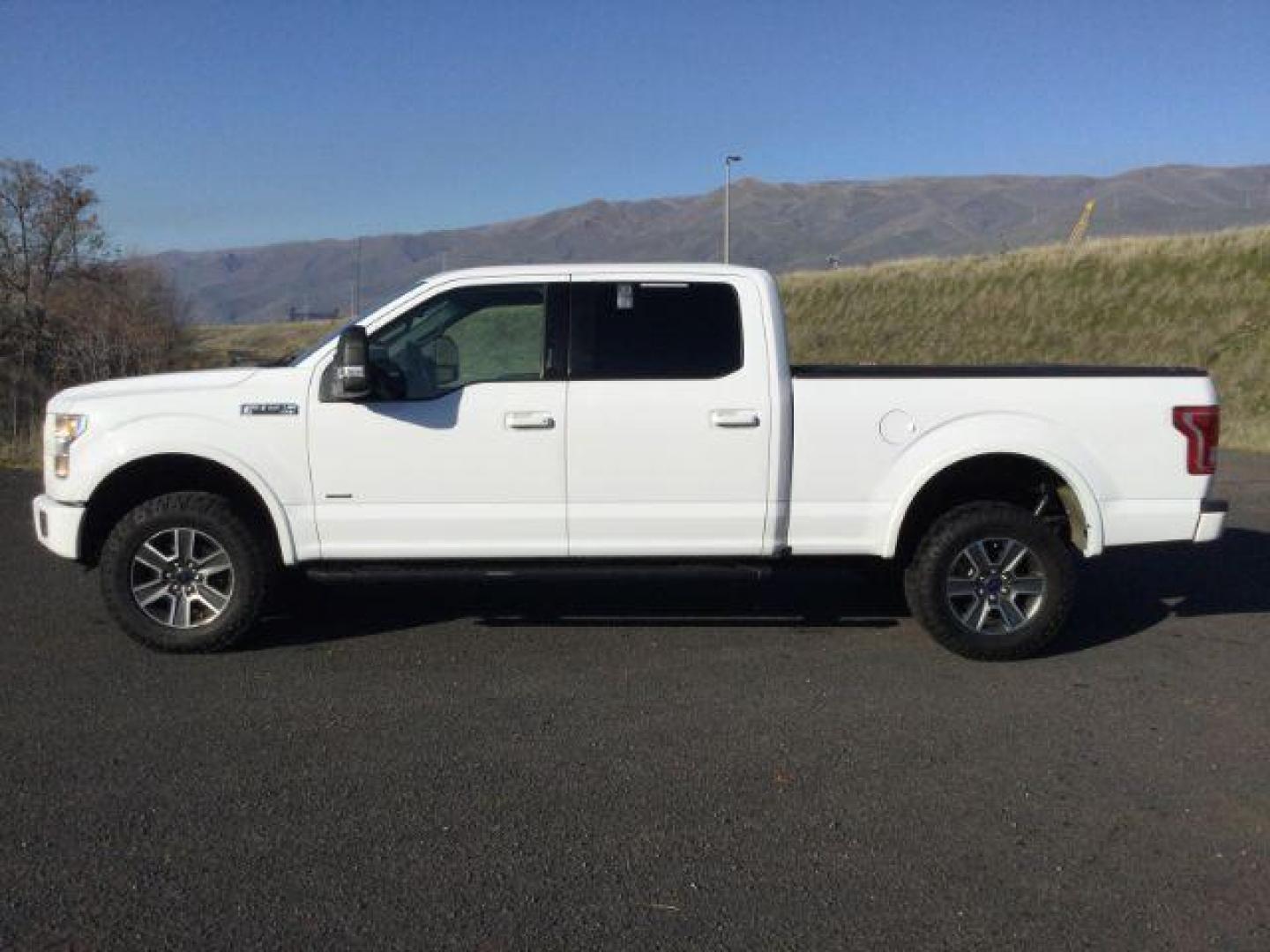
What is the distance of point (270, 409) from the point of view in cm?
639

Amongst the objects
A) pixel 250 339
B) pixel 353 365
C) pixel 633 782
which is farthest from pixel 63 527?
pixel 250 339

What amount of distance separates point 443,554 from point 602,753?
1792 mm

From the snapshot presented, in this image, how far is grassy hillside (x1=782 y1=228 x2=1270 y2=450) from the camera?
2753cm

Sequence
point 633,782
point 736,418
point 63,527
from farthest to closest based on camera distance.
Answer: point 63,527
point 736,418
point 633,782

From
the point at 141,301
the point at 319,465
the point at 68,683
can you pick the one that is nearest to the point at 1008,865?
the point at 319,465

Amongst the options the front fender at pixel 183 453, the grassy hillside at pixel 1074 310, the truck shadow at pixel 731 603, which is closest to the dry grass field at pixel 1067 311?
the grassy hillside at pixel 1074 310

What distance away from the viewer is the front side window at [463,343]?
21.1 feet

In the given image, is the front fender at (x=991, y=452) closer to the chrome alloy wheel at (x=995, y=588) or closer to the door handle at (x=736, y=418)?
the chrome alloy wheel at (x=995, y=588)

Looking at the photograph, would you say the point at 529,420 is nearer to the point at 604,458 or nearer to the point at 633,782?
the point at 604,458

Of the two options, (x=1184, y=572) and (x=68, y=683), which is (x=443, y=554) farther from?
(x=1184, y=572)

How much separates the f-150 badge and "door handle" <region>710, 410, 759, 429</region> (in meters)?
2.20

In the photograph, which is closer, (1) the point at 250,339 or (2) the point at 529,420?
(2) the point at 529,420

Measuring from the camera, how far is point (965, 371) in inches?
263

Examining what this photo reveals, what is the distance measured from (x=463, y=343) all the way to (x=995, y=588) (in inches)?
124
